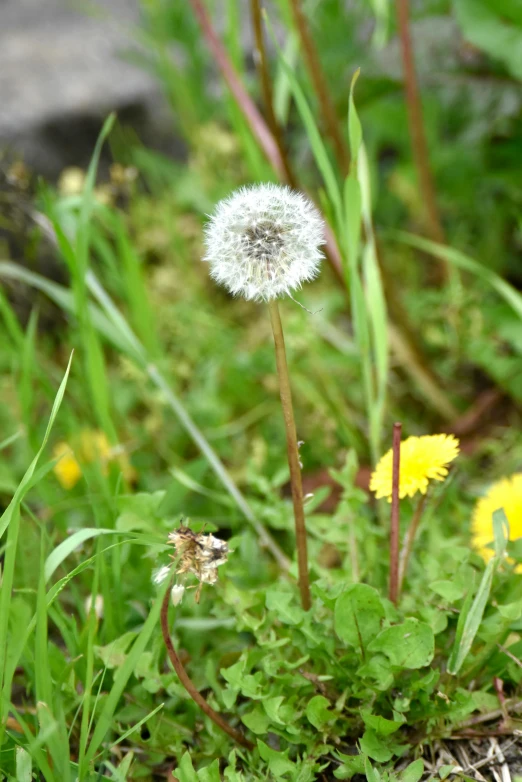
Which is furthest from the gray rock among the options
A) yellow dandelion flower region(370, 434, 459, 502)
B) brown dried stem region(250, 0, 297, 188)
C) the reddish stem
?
yellow dandelion flower region(370, 434, 459, 502)

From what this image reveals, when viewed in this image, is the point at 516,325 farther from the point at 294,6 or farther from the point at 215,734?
the point at 215,734

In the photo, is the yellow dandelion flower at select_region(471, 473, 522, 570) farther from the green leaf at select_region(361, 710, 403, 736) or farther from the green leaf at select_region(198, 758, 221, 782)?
the green leaf at select_region(198, 758, 221, 782)

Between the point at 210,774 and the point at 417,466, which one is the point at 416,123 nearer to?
the point at 417,466

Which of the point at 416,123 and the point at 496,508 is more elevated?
the point at 416,123

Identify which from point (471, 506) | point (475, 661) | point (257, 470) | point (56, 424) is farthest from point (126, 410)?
point (475, 661)

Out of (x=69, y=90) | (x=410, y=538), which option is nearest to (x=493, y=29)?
(x=410, y=538)
